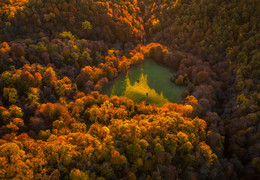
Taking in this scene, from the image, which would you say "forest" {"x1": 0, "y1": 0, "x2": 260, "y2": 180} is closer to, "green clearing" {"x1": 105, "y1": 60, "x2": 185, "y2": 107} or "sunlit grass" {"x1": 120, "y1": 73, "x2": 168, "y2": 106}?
"sunlit grass" {"x1": 120, "y1": 73, "x2": 168, "y2": 106}

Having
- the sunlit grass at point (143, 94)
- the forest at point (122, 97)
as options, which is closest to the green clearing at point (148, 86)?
the sunlit grass at point (143, 94)

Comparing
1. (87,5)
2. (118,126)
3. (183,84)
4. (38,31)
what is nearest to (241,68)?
(183,84)

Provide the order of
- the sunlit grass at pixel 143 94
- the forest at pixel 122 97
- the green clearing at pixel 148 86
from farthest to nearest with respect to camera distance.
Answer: the green clearing at pixel 148 86, the sunlit grass at pixel 143 94, the forest at pixel 122 97

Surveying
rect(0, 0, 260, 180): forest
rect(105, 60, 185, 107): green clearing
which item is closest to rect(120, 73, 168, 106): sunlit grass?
rect(105, 60, 185, 107): green clearing

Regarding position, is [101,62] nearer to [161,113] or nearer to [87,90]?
[87,90]

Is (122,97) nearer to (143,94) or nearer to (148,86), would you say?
(143,94)

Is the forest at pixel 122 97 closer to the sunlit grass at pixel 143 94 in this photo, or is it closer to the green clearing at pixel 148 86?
the sunlit grass at pixel 143 94
